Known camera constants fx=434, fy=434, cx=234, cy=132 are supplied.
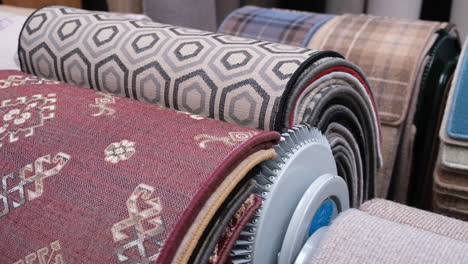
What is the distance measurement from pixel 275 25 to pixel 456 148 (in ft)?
1.29

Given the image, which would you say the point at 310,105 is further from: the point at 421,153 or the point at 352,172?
the point at 421,153

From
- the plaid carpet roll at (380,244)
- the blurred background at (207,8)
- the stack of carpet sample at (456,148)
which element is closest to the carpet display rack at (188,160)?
the plaid carpet roll at (380,244)

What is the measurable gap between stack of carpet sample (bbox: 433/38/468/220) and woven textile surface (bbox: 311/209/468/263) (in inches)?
10.8

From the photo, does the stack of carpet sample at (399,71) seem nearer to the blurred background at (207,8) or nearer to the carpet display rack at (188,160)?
the blurred background at (207,8)

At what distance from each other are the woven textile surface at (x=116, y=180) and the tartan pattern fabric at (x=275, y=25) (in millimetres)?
475

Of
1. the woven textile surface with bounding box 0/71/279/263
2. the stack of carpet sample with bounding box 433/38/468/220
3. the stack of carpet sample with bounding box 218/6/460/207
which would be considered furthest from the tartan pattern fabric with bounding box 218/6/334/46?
the woven textile surface with bounding box 0/71/279/263

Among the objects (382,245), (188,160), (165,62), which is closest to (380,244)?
(382,245)

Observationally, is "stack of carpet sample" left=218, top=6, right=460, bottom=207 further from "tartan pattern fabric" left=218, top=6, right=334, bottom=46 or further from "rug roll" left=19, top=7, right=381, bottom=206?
"rug roll" left=19, top=7, right=381, bottom=206

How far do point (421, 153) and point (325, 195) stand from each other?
1.54ft

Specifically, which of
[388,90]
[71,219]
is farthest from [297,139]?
[388,90]

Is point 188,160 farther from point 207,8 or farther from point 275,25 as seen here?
point 207,8

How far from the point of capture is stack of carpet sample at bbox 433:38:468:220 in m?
0.53

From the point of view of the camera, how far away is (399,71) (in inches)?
27.6

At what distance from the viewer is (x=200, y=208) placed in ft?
0.85
